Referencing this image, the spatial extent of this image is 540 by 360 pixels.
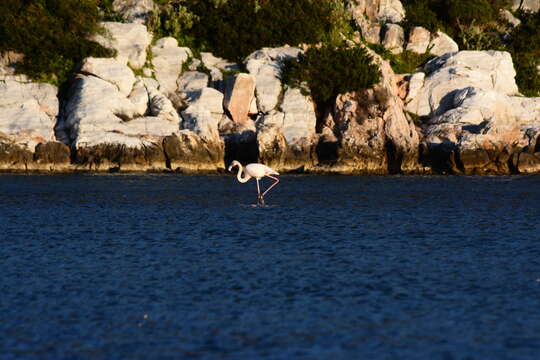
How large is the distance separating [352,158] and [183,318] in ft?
126

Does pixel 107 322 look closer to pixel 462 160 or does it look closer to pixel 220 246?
pixel 220 246

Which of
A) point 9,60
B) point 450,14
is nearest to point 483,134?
point 450,14

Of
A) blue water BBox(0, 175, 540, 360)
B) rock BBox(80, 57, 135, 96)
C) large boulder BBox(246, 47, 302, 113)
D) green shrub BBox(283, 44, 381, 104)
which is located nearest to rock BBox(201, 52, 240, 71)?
large boulder BBox(246, 47, 302, 113)

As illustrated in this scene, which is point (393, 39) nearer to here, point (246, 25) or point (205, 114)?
point (246, 25)

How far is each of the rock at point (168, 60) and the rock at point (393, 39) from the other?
53.1 feet

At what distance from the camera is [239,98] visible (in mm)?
52594

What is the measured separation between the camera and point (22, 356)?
34.8ft

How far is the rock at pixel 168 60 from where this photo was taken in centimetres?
5557

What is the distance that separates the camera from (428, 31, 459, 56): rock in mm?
64500

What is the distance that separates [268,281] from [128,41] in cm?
4445

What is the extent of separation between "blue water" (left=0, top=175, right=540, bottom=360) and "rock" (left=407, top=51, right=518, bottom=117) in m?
27.0

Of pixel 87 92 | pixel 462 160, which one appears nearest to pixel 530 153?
pixel 462 160

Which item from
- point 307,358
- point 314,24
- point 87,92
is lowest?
point 307,358

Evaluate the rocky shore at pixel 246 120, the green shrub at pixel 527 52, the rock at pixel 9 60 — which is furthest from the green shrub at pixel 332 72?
the rock at pixel 9 60
